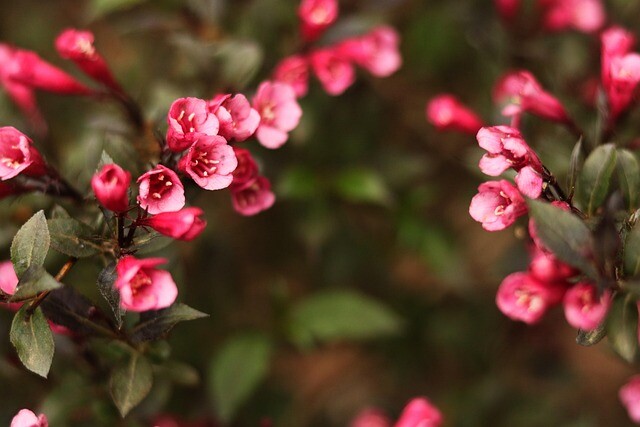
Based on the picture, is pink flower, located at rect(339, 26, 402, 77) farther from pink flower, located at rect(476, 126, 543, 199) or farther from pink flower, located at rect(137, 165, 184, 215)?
pink flower, located at rect(137, 165, 184, 215)

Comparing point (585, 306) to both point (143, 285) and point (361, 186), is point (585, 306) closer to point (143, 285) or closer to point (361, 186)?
point (143, 285)

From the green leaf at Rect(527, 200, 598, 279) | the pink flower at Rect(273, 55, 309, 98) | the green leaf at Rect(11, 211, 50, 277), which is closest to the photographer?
the green leaf at Rect(527, 200, 598, 279)

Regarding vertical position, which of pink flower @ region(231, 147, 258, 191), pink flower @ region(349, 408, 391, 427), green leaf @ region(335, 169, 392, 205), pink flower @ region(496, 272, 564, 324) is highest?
pink flower @ region(231, 147, 258, 191)

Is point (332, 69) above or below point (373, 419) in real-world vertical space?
above

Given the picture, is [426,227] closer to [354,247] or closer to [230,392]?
[354,247]

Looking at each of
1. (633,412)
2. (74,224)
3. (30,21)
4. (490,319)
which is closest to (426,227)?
(490,319)

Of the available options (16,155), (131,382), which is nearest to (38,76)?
(16,155)

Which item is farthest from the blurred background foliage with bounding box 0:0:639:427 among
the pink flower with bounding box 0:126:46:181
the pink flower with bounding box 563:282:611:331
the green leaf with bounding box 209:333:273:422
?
the pink flower with bounding box 563:282:611:331
